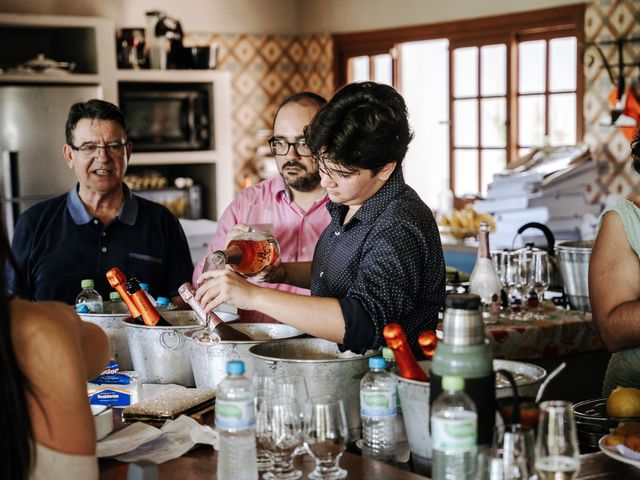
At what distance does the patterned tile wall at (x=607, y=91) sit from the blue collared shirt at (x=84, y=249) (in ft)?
10.9

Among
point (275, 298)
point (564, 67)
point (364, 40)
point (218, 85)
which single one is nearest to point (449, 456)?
point (275, 298)

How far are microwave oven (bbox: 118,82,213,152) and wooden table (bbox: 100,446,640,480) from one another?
5.13 meters

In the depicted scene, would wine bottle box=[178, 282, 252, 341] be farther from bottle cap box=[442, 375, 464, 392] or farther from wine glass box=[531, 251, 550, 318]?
wine glass box=[531, 251, 550, 318]

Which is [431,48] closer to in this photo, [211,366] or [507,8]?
[507,8]

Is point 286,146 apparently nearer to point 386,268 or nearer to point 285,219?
point 285,219

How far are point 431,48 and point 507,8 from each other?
1021 millimetres

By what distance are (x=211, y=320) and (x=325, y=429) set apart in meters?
0.70

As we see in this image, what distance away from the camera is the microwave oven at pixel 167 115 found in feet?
23.1

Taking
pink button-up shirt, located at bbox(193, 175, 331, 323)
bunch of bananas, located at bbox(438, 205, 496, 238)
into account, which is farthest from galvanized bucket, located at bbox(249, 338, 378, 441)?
A: bunch of bananas, located at bbox(438, 205, 496, 238)

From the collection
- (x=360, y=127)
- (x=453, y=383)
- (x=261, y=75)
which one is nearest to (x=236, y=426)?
(x=453, y=383)

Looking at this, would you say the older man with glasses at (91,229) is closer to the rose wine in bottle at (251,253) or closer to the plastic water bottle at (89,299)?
the plastic water bottle at (89,299)

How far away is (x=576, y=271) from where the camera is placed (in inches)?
156

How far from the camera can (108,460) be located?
6.84 feet

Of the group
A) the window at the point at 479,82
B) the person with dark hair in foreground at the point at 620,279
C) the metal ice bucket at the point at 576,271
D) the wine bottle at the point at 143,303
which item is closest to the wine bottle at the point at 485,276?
the metal ice bucket at the point at 576,271
